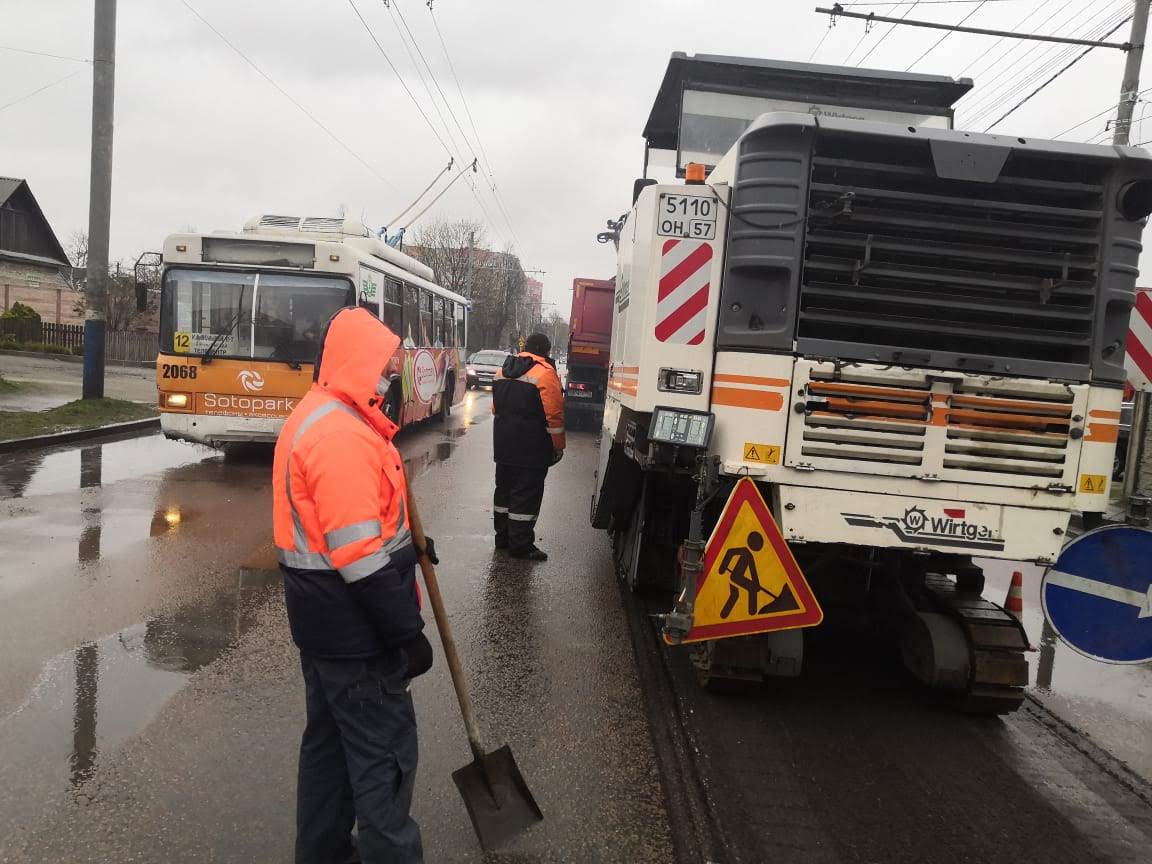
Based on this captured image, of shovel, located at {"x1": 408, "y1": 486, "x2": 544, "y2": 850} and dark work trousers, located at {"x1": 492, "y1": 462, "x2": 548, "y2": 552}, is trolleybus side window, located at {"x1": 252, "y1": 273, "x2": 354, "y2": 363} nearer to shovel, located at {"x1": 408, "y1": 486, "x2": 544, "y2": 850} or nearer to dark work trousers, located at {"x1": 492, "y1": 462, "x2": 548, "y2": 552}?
dark work trousers, located at {"x1": 492, "y1": 462, "x2": 548, "y2": 552}

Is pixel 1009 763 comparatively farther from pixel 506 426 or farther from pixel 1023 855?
pixel 506 426

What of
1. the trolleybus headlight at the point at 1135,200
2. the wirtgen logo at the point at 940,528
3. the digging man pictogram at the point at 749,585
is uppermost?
the trolleybus headlight at the point at 1135,200

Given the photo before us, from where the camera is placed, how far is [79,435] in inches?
520

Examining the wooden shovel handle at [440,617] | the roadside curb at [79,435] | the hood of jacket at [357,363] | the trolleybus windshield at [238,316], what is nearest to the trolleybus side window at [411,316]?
the trolleybus windshield at [238,316]

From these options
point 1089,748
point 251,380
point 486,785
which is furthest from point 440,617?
point 251,380

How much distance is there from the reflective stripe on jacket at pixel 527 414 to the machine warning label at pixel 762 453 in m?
3.24

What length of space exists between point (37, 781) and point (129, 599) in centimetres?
253

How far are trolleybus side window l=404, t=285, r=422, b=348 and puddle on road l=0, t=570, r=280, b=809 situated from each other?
997cm

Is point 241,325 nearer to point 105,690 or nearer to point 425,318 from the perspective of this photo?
point 425,318

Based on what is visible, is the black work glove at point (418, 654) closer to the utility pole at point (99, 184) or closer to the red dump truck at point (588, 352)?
the utility pole at point (99, 184)

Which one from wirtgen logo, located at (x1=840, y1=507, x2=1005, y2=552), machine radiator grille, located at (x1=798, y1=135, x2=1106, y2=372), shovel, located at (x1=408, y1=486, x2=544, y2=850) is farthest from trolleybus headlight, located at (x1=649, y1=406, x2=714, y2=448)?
shovel, located at (x1=408, y1=486, x2=544, y2=850)

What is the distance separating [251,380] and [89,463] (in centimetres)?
233

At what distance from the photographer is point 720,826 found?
3.45m

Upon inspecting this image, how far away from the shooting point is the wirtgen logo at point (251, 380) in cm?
1142
